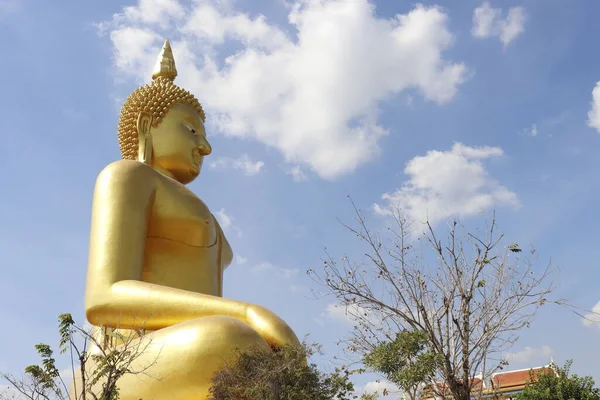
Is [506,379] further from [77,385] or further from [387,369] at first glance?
[77,385]

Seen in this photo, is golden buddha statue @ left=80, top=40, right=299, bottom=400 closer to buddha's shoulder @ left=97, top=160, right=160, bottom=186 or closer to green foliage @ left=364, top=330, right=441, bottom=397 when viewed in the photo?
buddha's shoulder @ left=97, top=160, right=160, bottom=186

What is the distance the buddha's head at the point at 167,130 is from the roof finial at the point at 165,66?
1.94ft

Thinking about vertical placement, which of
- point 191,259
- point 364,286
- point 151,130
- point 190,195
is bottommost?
point 364,286

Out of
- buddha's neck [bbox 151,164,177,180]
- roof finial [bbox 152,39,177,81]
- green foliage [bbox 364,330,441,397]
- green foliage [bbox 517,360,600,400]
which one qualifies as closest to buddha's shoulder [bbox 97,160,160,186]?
buddha's neck [bbox 151,164,177,180]

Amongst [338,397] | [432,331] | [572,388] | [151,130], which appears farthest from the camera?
[572,388]

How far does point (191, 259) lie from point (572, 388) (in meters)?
11.8

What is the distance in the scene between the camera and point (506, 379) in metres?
24.2

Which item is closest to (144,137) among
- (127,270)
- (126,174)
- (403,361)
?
(126,174)

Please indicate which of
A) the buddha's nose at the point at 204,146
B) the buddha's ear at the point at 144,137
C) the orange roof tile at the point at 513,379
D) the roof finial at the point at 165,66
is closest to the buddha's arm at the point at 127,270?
the buddha's ear at the point at 144,137

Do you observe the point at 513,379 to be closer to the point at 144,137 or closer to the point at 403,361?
the point at 403,361

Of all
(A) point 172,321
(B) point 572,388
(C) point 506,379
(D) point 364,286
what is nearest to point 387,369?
(D) point 364,286

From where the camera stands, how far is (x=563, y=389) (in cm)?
1510

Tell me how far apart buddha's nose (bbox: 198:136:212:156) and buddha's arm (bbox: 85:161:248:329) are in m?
1.45

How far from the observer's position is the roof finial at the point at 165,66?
961 cm
